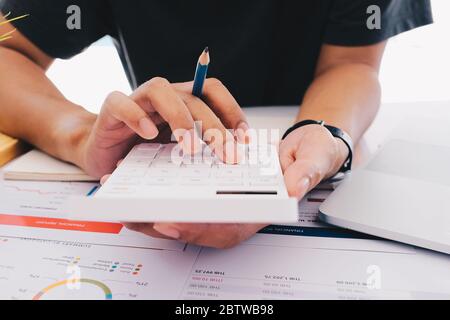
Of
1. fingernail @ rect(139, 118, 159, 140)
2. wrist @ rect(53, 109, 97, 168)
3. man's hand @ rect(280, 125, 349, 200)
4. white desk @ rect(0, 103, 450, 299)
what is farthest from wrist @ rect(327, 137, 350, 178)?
wrist @ rect(53, 109, 97, 168)

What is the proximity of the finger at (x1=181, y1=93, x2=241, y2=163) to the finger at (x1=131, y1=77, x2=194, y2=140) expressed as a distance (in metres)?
0.02

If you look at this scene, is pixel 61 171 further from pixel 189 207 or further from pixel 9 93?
pixel 189 207

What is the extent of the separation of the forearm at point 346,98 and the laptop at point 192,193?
205mm

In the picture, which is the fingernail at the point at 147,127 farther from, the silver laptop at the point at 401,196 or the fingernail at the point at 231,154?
the silver laptop at the point at 401,196

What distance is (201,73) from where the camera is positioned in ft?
1.47

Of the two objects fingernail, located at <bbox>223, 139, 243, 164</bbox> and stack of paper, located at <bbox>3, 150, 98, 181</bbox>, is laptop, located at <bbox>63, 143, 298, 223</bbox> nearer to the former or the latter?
fingernail, located at <bbox>223, 139, 243, 164</bbox>

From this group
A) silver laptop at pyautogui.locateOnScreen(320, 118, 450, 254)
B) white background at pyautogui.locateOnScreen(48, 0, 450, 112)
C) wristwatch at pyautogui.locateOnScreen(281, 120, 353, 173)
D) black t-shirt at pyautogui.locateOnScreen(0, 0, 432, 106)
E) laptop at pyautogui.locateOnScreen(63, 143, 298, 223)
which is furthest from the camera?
white background at pyautogui.locateOnScreen(48, 0, 450, 112)

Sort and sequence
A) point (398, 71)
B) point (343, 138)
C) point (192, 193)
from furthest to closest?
point (398, 71), point (343, 138), point (192, 193)

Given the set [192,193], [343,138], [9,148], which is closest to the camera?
[192,193]

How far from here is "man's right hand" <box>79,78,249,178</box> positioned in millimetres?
431

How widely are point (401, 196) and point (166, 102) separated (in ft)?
0.95

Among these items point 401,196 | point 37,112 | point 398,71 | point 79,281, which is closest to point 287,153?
point 401,196

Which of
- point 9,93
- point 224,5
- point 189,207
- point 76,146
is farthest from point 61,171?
point 224,5

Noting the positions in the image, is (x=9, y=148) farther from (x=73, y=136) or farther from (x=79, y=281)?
(x=79, y=281)
